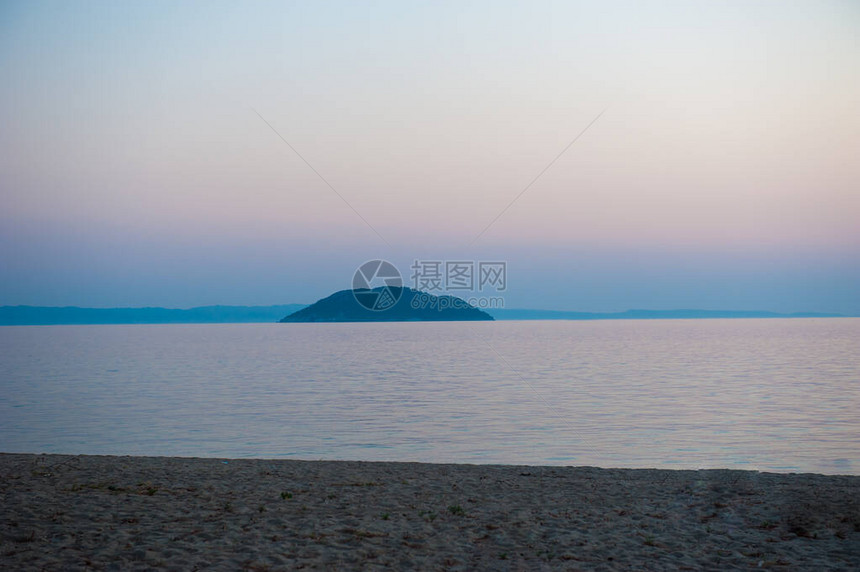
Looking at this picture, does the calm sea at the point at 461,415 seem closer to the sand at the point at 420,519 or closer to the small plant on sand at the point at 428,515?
the sand at the point at 420,519

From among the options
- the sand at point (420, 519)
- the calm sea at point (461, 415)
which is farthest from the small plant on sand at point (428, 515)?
the calm sea at point (461, 415)

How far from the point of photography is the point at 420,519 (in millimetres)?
10492

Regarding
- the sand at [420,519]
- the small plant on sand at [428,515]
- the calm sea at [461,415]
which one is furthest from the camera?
the calm sea at [461,415]

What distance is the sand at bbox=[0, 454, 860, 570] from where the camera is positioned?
854 centimetres

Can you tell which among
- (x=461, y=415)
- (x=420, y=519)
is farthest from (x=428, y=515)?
(x=461, y=415)

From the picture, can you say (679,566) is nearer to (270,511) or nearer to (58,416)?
(270,511)

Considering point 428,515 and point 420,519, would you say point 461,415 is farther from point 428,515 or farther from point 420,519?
point 420,519

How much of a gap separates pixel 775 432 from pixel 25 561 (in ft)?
75.0

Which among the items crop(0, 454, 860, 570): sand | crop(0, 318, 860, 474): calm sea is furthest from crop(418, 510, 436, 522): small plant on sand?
crop(0, 318, 860, 474): calm sea

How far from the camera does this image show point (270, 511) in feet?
35.6

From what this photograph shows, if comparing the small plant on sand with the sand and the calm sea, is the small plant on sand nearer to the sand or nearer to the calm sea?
the sand

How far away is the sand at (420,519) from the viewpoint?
28.0 feet

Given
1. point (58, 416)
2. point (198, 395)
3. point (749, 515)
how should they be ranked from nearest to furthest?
1. point (749, 515)
2. point (58, 416)
3. point (198, 395)

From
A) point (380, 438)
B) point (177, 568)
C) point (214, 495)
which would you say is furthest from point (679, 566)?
point (380, 438)
